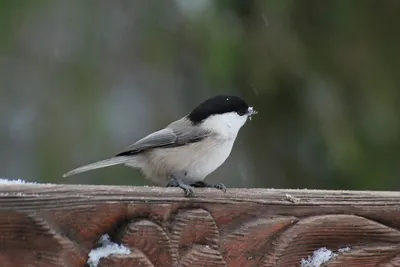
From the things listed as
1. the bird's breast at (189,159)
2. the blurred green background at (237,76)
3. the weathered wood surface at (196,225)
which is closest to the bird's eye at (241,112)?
the bird's breast at (189,159)

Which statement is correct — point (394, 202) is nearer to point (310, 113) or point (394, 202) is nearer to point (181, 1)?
point (310, 113)

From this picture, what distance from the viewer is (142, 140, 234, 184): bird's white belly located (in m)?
1.83

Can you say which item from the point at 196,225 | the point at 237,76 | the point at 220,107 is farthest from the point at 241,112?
the point at 237,76

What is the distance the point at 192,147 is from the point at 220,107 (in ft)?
0.48

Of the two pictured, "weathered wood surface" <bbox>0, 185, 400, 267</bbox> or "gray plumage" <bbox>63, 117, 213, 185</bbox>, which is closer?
"weathered wood surface" <bbox>0, 185, 400, 267</bbox>

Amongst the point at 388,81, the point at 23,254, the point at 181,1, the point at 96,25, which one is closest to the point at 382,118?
the point at 388,81

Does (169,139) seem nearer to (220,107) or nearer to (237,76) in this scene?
(220,107)

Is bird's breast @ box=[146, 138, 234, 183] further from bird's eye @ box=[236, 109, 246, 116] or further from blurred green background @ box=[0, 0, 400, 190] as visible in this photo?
blurred green background @ box=[0, 0, 400, 190]

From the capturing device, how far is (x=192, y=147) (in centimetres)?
187

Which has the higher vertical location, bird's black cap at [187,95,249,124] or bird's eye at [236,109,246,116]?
bird's black cap at [187,95,249,124]

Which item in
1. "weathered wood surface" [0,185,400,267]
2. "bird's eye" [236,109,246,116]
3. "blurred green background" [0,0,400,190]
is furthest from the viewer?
"blurred green background" [0,0,400,190]

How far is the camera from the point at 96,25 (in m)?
3.18

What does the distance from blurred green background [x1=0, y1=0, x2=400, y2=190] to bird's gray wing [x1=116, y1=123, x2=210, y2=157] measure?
3.25ft

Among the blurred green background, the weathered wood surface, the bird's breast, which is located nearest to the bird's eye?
the bird's breast
